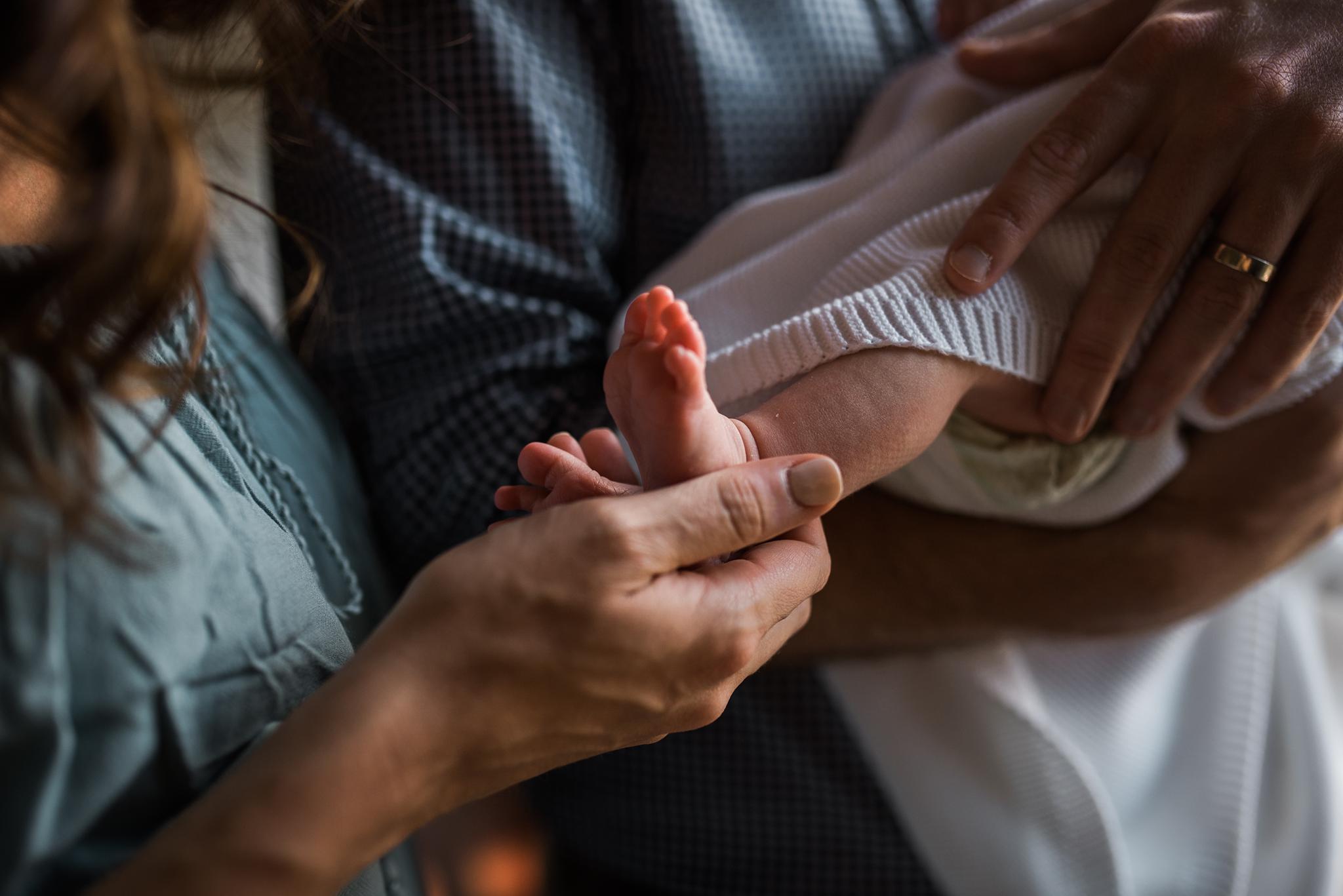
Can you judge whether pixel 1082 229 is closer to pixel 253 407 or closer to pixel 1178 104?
pixel 1178 104

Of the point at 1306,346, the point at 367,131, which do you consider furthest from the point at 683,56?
the point at 1306,346

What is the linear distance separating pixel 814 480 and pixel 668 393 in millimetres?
104

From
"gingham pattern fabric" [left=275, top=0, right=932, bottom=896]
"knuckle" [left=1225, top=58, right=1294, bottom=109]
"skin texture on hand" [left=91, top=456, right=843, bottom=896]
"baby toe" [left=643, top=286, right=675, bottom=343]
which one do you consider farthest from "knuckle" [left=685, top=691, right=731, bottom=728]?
"knuckle" [left=1225, top=58, right=1294, bottom=109]

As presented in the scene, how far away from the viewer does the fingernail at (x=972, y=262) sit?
0.67 meters

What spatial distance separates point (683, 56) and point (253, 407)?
0.52 metres

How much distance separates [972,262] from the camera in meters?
0.67

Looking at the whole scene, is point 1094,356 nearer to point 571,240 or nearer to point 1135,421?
point 1135,421

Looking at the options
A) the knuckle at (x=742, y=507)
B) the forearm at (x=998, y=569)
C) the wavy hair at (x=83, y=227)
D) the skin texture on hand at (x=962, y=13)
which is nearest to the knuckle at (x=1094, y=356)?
the forearm at (x=998, y=569)

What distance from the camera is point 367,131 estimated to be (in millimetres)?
827

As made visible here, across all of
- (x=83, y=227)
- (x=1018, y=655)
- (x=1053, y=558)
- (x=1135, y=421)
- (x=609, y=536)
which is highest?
(x=83, y=227)

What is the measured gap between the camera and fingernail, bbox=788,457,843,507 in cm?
54

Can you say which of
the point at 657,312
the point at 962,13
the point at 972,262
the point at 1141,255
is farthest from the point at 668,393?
the point at 962,13

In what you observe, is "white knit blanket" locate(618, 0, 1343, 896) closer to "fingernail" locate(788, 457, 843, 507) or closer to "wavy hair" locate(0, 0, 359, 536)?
"fingernail" locate(788, 457, 843, 507)

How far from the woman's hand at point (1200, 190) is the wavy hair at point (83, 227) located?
1.69 feet
